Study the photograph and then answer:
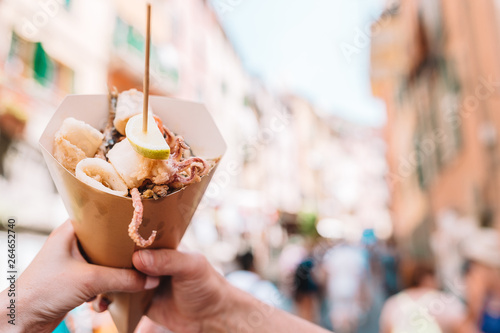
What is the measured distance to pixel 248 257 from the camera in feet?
29.7

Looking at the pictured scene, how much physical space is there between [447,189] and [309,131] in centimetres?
3060

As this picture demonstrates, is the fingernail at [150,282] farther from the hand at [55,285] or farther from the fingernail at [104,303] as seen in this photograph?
the fingernail at [104,303]

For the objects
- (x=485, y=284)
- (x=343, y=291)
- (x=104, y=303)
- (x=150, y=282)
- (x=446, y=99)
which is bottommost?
(x=343, y=291)

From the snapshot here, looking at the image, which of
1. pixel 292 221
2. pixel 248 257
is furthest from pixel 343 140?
pixel 248 257

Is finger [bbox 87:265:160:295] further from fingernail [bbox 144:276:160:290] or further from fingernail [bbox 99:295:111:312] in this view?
fingernail [bbox 99:295:111:312]

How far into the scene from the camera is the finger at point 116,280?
52.4 inches

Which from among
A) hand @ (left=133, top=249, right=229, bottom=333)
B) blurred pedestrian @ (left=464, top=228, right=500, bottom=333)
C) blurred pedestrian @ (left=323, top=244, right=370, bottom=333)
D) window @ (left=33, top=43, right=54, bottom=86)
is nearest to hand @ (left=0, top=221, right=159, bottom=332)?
hand @ (left=133, top=249, right=229, bottom=333)

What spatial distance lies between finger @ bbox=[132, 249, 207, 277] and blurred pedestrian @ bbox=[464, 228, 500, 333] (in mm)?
3716

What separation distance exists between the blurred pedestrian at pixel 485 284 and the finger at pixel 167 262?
3.72 m

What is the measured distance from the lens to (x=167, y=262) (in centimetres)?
140

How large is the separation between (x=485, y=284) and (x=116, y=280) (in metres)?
4.37

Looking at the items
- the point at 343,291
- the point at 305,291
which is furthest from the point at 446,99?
the point at 305,291

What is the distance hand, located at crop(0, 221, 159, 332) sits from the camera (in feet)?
4.19

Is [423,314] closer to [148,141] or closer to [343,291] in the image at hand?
[148,141]
